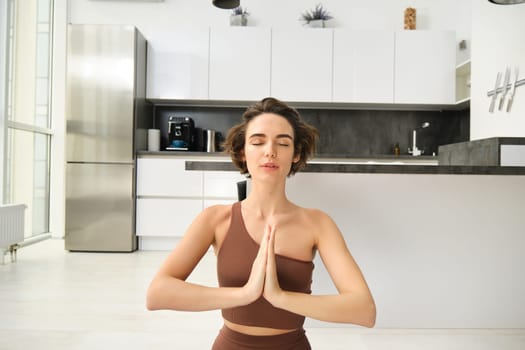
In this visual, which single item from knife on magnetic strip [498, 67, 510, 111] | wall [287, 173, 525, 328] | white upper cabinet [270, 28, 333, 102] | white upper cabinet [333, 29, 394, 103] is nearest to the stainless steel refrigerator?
white upper cabinet [270, 28, 333, 102]

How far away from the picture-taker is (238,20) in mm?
4707

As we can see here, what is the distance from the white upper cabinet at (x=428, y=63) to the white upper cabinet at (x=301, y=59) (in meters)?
0.76

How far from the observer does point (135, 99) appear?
13.9 feet

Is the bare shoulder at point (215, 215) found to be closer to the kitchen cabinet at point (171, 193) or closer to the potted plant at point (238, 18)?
the kitchen cabinet at point (171, 193)

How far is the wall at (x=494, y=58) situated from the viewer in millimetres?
2963

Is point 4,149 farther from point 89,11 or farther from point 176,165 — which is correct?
point 89,11

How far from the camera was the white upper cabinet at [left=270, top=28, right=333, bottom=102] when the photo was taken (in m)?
4.59

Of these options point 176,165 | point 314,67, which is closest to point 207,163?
point 176,165

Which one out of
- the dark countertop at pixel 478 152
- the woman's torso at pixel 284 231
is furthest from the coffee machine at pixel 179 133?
the woman's torso at pixel 284 231

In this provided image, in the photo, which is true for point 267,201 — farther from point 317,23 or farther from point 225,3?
point 317,23

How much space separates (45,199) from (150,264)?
2007mm

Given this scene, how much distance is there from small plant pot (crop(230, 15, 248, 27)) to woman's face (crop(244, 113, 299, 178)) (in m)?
4.07

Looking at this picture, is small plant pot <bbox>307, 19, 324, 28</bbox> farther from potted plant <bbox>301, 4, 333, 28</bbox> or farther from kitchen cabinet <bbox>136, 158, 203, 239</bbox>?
kitchen cabinet <bbox>136, 158, 203, 239</bbox>

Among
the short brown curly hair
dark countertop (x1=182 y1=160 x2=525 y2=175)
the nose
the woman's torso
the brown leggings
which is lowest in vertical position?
the brown leggings
